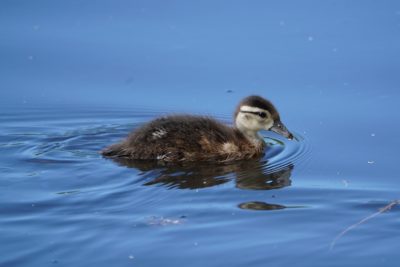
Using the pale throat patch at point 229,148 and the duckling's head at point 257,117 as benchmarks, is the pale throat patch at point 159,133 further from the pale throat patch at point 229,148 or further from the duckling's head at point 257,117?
the duckling's head at point 257,117

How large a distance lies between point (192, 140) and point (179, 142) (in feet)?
0.39

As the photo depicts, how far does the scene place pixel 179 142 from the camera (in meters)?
7.39

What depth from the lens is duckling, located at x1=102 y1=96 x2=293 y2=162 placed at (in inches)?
289

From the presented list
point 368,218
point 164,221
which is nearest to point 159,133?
point 164,221

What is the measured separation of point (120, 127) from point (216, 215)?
2.64 m

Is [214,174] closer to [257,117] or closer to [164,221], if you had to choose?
[257,117]

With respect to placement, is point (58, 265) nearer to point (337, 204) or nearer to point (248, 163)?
point (337, 204)

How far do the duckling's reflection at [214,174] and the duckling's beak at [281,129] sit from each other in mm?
408

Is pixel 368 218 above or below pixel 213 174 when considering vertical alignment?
below

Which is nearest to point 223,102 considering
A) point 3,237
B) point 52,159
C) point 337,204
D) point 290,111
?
point 290,111

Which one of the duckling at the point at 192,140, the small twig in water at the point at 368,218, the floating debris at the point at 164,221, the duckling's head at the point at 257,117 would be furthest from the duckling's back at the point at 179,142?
the small twig in water at the point at 368,218

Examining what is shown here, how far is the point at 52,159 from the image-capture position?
7.19 meters

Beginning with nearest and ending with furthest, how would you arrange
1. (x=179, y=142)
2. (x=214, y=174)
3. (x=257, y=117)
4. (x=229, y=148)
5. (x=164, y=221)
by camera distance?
(x=164, y=221) < (x=214, y=174) < (x=179, y=142) < (x=229, y=148) < (x=257, y=117)

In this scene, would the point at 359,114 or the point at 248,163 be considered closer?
the point at 248,163
